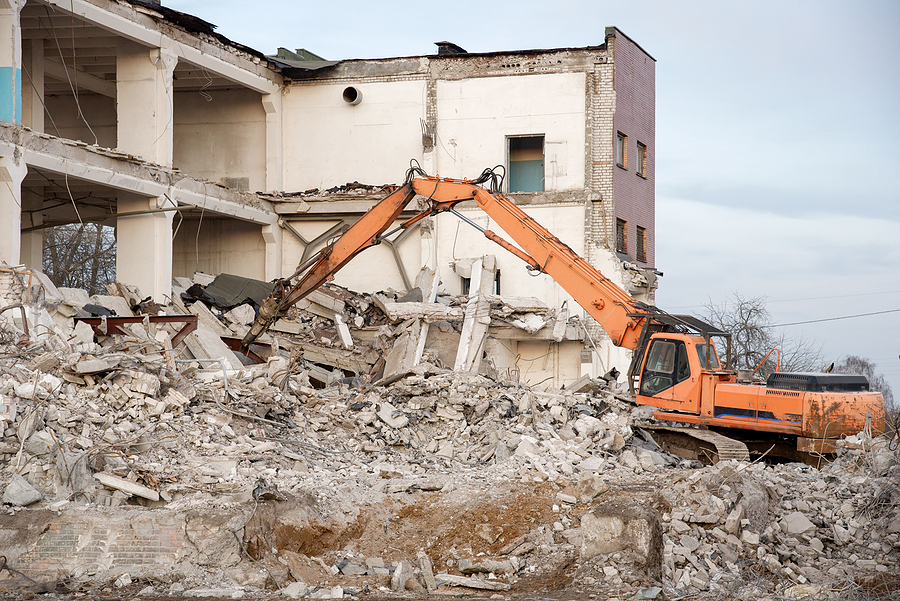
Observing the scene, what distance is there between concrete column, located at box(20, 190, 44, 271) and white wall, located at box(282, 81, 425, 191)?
6.03m

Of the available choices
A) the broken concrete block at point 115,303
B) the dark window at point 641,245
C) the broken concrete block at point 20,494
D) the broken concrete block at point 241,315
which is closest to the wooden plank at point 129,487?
the broken concrete block at point 20,494

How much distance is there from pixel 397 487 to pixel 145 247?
1038 cm

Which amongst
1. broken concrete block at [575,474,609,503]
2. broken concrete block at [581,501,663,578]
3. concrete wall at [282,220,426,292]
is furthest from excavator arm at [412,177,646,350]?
concrete wall at [282,220,426,292]

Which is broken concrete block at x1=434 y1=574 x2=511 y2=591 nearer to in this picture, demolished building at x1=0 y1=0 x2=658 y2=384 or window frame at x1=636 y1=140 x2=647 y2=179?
demolished building at x1=0 y1=0 x2=658 y2=384

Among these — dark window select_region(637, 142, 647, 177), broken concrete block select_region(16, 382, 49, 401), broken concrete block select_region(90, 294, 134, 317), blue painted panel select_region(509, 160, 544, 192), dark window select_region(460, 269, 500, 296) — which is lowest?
broken concrete block select_region(16, 382, 49, 401)

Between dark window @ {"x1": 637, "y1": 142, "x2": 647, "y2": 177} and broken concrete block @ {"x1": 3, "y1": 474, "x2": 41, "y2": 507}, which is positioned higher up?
dark window @ {"x1": 637, "y1": 142, "x2": 647, "y2": 177}

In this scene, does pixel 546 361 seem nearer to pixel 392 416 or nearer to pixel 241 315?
pixel 241 315

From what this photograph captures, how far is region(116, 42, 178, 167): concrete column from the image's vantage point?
58.3 ft

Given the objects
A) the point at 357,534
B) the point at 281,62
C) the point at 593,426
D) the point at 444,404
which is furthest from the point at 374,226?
the point at 281,62

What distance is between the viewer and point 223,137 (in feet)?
72.5

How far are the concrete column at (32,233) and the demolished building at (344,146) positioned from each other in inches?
2.0

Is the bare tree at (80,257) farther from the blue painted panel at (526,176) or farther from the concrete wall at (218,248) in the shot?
the blue painted panel at (526,176)

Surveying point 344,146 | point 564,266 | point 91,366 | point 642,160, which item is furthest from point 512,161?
point 91,366

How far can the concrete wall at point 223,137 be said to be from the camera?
2202 centimetres
